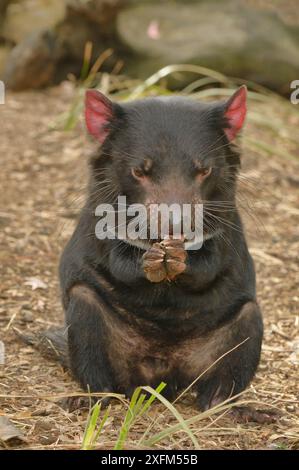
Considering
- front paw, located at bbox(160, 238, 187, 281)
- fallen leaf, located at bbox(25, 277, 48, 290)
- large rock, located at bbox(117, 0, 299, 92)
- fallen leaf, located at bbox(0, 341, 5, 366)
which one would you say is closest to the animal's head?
front paw, located at bbox(160, 238, 187, 281)

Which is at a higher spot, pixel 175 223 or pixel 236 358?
pixel 175 223

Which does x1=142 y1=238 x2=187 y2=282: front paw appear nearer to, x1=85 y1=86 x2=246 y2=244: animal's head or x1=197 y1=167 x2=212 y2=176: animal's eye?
x1=85 y1=86 x2=246 y2=244: animal's head

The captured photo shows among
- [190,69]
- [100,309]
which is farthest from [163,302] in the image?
[190,69]

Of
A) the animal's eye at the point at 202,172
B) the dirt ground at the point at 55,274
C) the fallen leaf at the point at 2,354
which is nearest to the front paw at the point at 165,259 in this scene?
the animal's eye at the point at 202,172

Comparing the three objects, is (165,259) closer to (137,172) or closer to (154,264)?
(154,264)

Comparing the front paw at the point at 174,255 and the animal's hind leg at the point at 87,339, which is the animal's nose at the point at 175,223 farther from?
the animal's hind leg at the point at 87,339

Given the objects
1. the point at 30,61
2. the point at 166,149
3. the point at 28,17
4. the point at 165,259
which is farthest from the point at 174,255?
the point at 28,17

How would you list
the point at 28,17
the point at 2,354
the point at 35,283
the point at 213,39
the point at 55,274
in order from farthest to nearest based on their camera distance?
the point at 28,17, the point at 213,39, the point at 55,274, the point at 35,283, the point at 2,354
